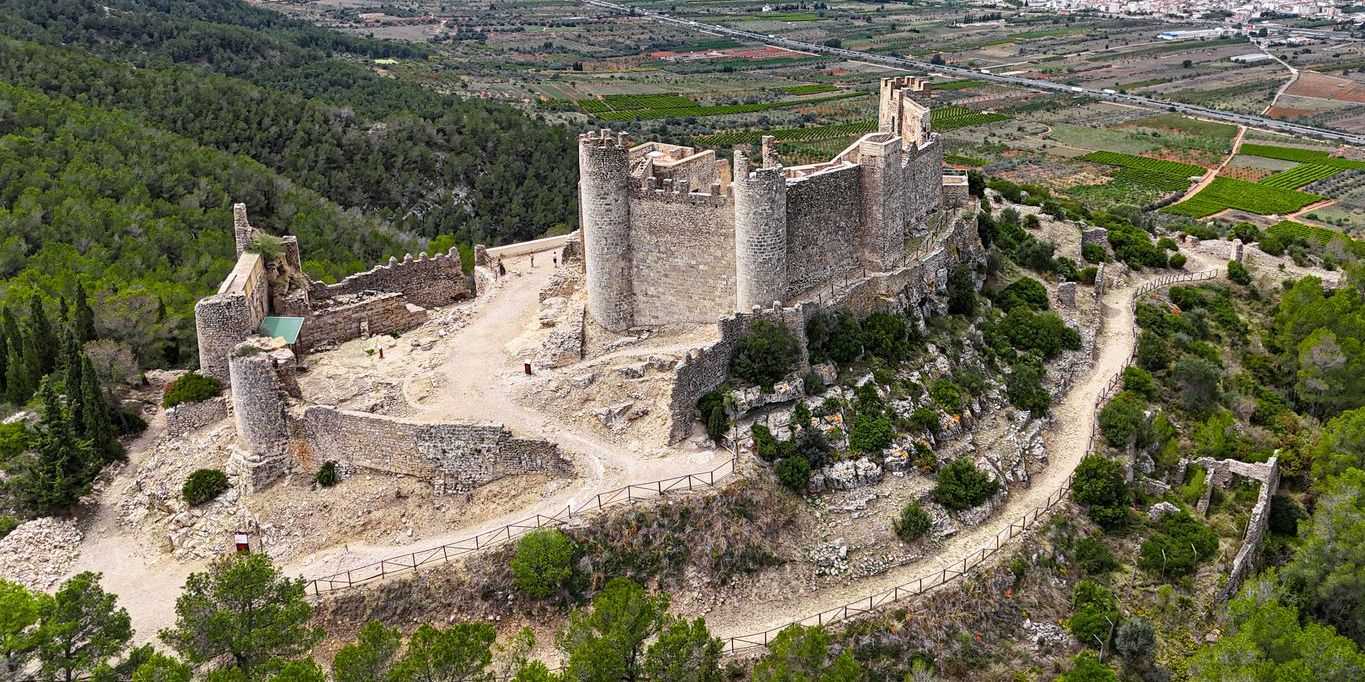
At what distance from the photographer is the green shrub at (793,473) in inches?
1362

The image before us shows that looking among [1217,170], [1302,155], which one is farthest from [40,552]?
[1302,155]

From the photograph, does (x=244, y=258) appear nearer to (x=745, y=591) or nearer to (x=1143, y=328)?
(x=745, y=591)

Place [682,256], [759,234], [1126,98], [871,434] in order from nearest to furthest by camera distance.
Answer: [871,434]
[759,234]
[682,256]
[1126,98]

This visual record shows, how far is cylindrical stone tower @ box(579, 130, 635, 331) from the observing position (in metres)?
38.4

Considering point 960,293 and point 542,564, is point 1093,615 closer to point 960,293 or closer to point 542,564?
point 960,293

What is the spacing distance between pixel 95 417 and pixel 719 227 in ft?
68.0

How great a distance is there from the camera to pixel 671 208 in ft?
A: 126

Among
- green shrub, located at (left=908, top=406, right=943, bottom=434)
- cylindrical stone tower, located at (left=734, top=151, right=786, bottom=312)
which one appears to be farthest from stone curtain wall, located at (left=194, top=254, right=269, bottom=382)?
green shrub, located at (left=908, top=406, right=943, bottom=434)

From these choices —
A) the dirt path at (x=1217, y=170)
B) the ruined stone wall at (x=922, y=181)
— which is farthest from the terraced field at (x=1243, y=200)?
the ruined stone wall at (x=922, y=181)

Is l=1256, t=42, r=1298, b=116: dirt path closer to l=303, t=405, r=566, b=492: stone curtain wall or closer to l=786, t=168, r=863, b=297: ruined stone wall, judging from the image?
l=786, t=168, r=863, b=297: ruined stone wall

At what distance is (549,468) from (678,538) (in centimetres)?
453

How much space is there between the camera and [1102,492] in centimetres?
3856

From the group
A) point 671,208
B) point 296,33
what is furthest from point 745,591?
point 296,33

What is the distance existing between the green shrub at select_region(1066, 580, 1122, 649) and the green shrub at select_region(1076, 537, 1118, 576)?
4.15 ft
